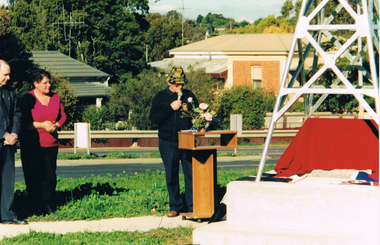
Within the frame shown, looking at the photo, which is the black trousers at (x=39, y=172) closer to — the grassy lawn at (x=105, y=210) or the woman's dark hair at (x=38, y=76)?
the grassy lawn at (x=105, y=210)

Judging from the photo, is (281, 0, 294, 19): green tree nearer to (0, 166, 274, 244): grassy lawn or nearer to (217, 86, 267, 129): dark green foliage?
(217, 86, 267, 129): dark green foliage

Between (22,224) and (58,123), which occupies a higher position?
(58,123)

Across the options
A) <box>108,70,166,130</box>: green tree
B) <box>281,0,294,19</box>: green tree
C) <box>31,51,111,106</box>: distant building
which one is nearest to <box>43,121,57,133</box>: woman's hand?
<box>108,70,166,130</box>: green tree

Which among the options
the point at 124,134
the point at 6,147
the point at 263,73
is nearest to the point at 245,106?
the point at 124,134

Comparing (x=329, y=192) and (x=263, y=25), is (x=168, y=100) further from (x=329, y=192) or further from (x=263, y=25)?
(x=263, y=25)

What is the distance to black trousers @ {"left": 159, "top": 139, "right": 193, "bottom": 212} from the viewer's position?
6.83 metres

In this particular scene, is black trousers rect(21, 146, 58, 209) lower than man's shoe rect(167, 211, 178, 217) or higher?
higher

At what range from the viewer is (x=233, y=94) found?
32562 mm

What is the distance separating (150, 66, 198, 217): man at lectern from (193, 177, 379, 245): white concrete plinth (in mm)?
1523

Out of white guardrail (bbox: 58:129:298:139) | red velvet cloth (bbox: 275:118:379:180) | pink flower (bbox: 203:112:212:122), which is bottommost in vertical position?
white guardrail (bbox: 58:129:298:139)

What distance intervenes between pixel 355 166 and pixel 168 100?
104 inches

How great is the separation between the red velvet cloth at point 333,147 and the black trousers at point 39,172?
Answer: 3194mm

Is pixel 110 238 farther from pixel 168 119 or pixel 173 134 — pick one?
pixel 168 119

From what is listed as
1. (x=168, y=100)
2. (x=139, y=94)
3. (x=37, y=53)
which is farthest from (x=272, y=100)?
(x=168, y=100)
